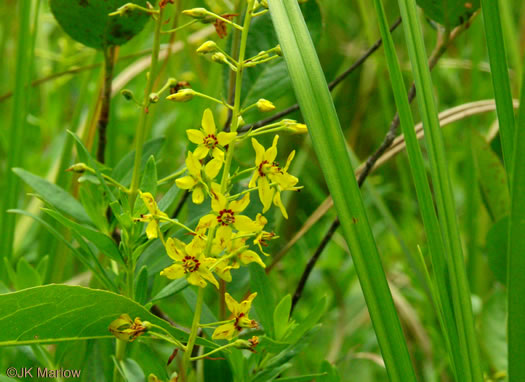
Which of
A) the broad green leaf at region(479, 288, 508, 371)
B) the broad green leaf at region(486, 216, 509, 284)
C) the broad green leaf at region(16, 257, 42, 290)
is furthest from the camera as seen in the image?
the broad green leaf at region(479, 288, 508, 371)

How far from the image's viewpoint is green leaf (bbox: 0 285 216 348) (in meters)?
0.44

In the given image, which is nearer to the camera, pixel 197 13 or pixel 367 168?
pixel 197 13

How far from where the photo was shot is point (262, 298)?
0.61 metres

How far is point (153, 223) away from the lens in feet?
1.53

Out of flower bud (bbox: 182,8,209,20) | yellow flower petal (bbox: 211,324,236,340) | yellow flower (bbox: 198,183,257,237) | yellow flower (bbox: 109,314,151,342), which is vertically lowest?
yellow flower petal (bbox: 211,324,236,340)

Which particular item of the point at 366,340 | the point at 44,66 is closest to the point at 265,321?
the point at 366,340

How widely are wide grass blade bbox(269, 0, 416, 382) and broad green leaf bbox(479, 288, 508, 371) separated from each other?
1.70ft

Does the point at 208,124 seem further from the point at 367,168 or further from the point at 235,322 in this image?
the point at 367,168

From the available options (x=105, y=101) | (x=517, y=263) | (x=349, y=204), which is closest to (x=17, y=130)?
(x=105, y=101)

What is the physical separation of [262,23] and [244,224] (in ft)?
1.16

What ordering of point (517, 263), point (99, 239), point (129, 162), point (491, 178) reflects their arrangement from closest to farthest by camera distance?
point (517, 263) → point (99, 239) → point (129, 162) → point (491, 178)

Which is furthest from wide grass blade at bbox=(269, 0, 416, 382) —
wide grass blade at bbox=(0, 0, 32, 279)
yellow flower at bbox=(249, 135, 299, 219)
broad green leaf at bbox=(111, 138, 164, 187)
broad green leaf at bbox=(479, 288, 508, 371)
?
broad green leaf at bbox=(479, 288, 508, 371)

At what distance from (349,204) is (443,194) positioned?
0.08m

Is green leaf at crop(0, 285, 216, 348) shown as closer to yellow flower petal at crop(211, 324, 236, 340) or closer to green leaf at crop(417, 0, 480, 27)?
yellow flower petal at crop(211, 324, 236, 340)
